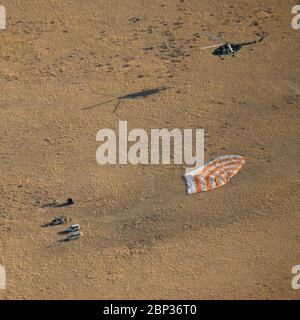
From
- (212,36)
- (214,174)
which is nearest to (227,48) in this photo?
(212,36)

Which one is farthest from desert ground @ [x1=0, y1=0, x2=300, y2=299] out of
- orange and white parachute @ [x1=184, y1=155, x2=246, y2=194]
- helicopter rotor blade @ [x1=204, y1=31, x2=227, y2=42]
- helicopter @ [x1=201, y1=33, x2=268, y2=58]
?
helicopter @ [x1=201, y1=33, x2=268, y2=58]

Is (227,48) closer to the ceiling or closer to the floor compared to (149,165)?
closer to the ceiling

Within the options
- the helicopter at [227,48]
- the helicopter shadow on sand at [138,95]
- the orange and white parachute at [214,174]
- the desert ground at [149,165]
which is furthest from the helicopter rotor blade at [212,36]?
the orange and white parachute at [214,174]

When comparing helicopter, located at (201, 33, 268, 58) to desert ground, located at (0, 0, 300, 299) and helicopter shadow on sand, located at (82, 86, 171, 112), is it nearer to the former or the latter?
desert ground, located at (0, 0, 300, 299)

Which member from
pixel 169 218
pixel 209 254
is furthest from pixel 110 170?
pixel 209 254

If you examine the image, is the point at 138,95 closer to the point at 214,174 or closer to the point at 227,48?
the point at 227,48

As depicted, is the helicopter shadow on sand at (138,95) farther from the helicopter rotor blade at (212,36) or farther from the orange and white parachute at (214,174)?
the orange and white parachute at (214,174)

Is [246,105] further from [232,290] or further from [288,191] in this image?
[232,290]
